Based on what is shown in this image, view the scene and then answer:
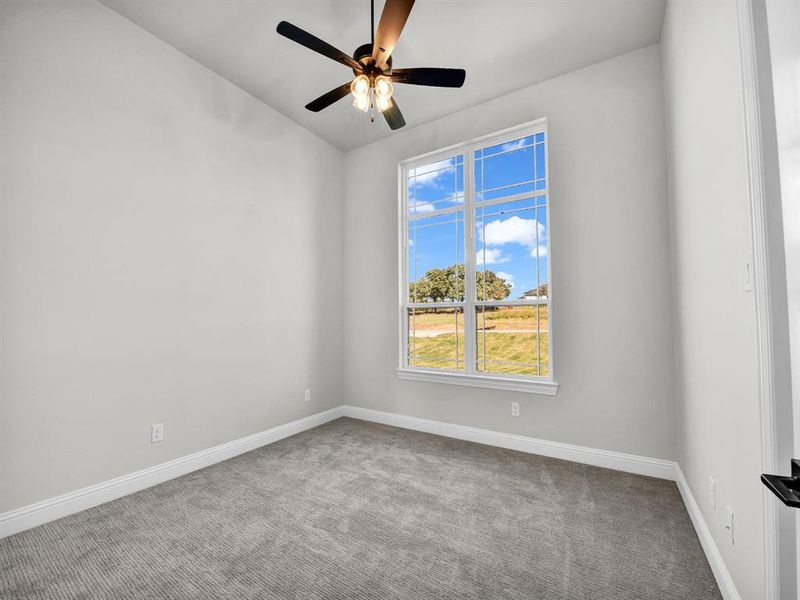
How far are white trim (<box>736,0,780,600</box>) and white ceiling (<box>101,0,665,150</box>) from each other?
165 centimetres

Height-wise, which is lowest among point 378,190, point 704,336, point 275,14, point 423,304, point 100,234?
point 704,336

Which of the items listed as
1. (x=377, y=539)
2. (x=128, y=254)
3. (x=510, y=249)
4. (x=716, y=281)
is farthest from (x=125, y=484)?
(x=716, y=281)

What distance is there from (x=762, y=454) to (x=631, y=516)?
4.16ft

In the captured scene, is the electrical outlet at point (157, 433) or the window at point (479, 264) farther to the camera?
the window at point (479, 264)

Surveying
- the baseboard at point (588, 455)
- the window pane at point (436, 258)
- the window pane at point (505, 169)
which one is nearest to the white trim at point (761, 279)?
the baseboard at point (588, 455)

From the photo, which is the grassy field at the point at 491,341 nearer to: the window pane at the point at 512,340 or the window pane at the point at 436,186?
the window pane at the point at 512,340

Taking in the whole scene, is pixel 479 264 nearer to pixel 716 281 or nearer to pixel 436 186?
pixel 436 186

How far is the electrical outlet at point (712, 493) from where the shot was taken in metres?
1.63

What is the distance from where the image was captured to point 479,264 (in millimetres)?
3475

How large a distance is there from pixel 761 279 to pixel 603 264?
1.81 m

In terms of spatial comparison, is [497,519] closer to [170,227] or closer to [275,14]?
[170,227]

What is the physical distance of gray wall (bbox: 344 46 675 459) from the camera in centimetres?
263

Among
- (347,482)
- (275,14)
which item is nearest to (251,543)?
(347,482)

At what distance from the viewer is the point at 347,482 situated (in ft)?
8.33
